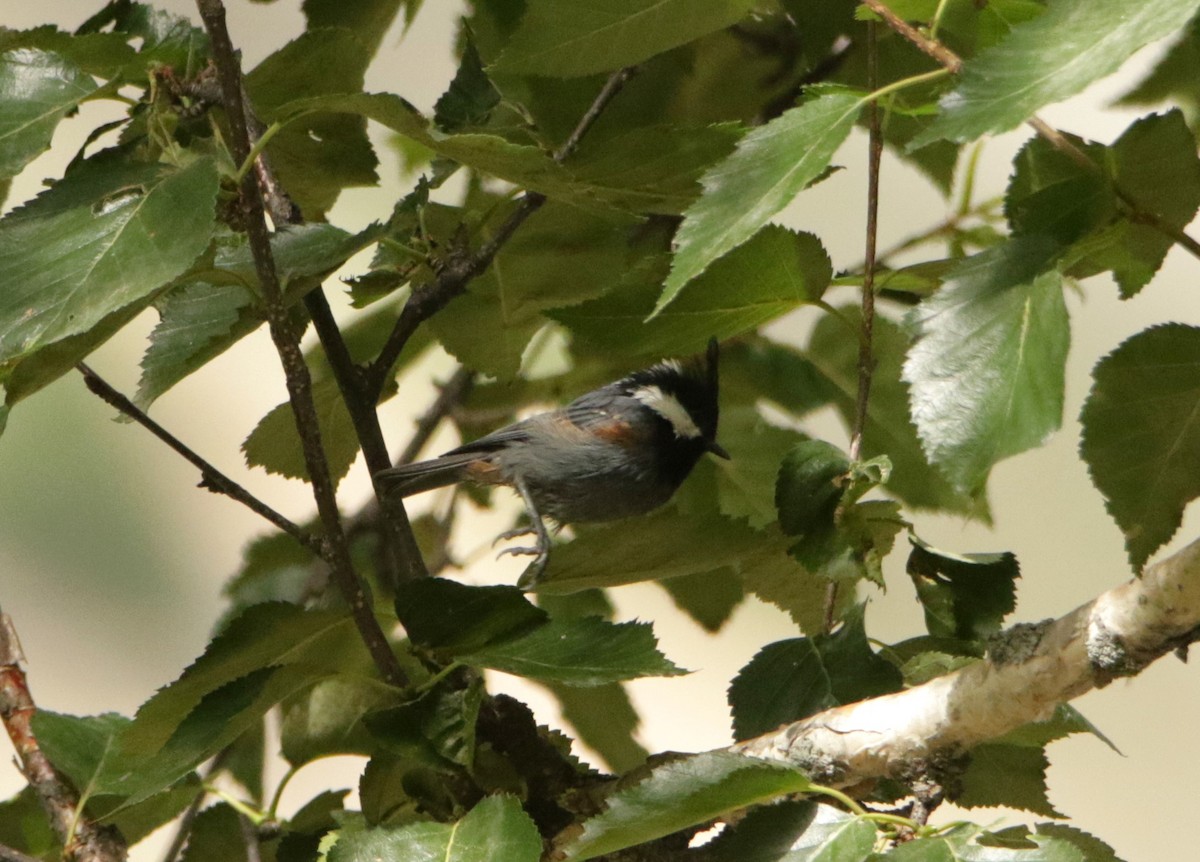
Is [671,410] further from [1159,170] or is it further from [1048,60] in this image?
[1048,60]

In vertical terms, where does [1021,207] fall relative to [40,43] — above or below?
below

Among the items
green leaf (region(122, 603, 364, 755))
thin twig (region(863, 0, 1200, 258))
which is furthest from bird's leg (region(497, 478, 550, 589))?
thin twig (region(863, 0, 1200, 258))

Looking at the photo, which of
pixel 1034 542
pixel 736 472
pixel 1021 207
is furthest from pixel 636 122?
pixel 1034 542

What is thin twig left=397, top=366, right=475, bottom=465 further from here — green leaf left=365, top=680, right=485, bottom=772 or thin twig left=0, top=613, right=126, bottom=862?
green leaf left=365, top=680, right=485, bottom=772

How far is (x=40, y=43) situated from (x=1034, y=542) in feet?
4.19

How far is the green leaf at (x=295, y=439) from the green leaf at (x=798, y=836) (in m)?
0.45

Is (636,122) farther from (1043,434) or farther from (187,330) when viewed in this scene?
(1043,434)

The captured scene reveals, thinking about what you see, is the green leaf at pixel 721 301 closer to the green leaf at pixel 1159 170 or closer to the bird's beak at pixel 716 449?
the green leaf at pixel 1159 170

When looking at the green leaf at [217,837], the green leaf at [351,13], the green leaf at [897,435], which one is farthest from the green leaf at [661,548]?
the green leaf at [351,13]

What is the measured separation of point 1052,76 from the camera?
47 cm

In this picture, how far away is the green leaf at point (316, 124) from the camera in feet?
2.69

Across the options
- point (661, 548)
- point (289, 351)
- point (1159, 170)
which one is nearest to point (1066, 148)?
point (1159, 170)

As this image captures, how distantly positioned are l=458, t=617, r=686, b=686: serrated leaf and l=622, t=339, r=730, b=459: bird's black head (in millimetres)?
341

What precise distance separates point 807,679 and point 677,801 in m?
0.18
